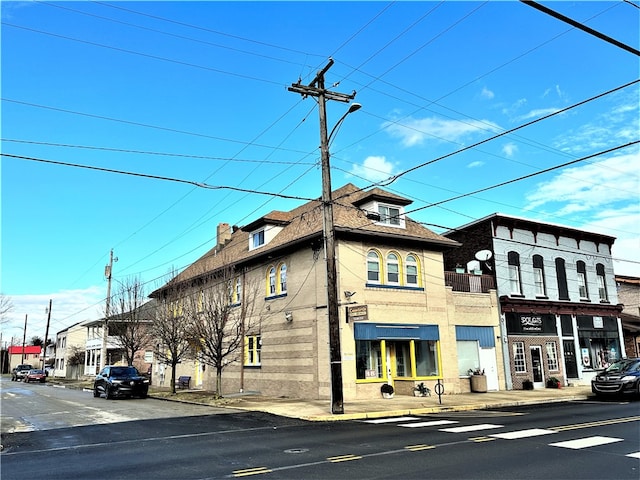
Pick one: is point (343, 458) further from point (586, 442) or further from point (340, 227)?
point (340, 227)

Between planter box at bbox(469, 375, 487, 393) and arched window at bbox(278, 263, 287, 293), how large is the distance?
10.4 metres

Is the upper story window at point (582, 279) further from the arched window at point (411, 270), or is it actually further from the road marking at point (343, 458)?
the road marking at point (343, 458)

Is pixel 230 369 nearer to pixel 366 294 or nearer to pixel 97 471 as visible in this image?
pixel 366 294

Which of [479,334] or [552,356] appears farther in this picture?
[552,356]

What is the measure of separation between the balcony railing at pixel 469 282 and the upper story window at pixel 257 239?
33.1ft

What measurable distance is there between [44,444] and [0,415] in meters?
8.74

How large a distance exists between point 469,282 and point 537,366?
20.9 ft

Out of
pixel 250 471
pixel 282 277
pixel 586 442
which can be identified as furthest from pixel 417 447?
pixel 282 277

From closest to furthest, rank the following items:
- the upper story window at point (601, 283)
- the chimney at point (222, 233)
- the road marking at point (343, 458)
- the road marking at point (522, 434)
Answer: the road marking at point (343, 458) → the road marking at point (522, 434) → the upper story window at point (601, 283) → the chimney at point (222, 233)

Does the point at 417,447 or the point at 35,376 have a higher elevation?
the point at 35,376

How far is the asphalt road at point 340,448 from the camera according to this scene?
8273 mm

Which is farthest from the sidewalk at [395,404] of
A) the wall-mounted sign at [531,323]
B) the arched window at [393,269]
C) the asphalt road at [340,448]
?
the arched window at [393,269]

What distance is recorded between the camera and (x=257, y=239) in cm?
2870

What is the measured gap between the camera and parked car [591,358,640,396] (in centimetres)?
2172
